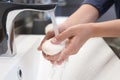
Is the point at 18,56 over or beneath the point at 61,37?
beneath

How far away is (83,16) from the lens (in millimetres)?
723

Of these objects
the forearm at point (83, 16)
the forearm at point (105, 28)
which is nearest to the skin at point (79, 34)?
the forearm at point (105, 28)

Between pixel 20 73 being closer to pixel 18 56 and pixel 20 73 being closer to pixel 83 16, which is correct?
pixel 18 56

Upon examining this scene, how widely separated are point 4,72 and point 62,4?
1.08 meters

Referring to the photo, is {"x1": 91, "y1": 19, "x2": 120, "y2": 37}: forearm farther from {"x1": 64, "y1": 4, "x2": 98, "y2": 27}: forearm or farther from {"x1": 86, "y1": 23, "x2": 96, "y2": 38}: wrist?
{"x1": 64, "y1": 4, "x2": 98, "y2": 27}: forearm

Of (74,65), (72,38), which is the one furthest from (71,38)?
(74,65)

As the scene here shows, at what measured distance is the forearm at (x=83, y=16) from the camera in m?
0.68

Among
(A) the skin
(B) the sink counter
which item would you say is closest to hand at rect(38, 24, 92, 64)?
(A) the skin

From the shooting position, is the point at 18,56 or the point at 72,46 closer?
the point at 72,46


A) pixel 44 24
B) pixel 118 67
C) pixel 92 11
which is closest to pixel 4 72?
pixel 118 67

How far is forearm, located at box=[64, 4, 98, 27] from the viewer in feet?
2.24

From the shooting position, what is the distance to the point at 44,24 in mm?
1090

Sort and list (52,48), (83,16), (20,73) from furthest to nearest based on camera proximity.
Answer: (83,16)
(20,73)
(52,48)

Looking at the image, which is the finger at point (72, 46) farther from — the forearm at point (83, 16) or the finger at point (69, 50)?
the forearm at point (83, 16)
